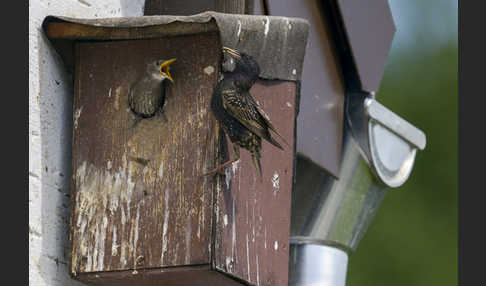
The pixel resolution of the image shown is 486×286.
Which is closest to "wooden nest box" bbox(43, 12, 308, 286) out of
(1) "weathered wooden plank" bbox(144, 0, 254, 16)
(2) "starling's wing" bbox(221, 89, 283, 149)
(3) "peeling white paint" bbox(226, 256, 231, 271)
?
(3) "peeling white paint" bbox(226, 256, 231, 271)

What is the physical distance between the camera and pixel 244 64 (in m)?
4.29

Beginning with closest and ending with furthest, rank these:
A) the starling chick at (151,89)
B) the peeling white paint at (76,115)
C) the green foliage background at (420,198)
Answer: the starling chick at (151,89) → the peeling white paint at (76,115) → the green foliage background at (420,198)

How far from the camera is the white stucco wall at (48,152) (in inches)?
172

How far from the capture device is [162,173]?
14.2 feet

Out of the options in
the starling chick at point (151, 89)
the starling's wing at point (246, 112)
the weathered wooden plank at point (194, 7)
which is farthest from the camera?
the weathered wooden plank at point (194, 7)

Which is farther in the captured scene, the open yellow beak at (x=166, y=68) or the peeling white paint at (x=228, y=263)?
the open yellow beak at (x=166, y=68)

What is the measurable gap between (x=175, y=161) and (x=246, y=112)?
0.30 meters

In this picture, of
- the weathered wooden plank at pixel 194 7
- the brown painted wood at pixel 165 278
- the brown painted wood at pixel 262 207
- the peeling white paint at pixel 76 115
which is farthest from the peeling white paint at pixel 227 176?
the weathered wooden plank at pixel 194 7

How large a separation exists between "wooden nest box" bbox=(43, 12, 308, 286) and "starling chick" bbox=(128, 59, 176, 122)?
27 mm

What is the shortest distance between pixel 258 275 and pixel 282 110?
539 mm

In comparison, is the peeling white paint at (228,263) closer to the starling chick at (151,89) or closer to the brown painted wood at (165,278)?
the brown painted wood at (165,278)

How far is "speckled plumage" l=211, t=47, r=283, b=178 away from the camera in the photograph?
4176mm

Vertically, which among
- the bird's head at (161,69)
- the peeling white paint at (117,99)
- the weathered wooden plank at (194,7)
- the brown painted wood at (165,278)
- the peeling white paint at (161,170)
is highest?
the weathered wooden plank at (194,7)

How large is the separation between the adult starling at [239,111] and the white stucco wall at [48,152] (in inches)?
22.0
